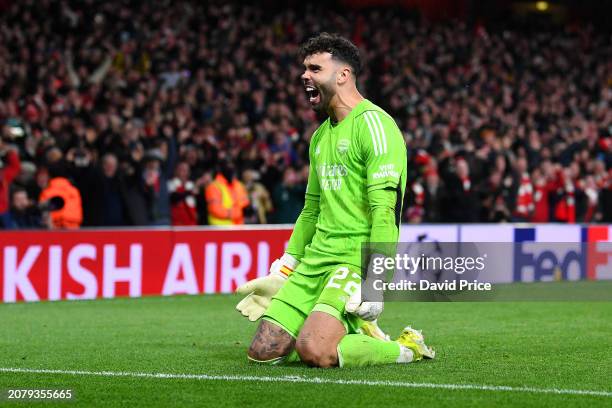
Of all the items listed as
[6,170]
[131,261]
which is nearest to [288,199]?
[131,261]

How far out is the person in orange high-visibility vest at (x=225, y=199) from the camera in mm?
16328

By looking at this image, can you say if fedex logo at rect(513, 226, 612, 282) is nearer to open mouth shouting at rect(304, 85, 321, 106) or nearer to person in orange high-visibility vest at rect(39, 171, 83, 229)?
person in orange high-visibility vest at rect(39, 171, 83, 229)

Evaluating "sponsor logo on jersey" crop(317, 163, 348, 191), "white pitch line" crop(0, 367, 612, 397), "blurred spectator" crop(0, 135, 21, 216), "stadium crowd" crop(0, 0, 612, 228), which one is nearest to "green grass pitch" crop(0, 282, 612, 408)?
"white pitch line" crop(0, 367, 612, 397)

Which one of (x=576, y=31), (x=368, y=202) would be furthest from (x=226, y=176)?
(x=576, y=31)

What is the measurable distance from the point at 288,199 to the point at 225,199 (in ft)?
5.02

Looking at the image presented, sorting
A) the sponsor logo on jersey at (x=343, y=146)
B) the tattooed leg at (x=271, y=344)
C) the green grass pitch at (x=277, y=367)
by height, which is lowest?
the green grass pitch at (x=277, y=367)

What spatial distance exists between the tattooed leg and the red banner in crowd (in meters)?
6.32

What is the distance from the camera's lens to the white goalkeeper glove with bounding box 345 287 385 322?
284 inches

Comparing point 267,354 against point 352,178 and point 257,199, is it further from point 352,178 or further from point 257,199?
point 257,199

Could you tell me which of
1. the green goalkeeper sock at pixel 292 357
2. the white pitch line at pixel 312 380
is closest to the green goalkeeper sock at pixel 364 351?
the green goalkeeper sock at pixel 292 357

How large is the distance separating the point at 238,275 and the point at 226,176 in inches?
85.5

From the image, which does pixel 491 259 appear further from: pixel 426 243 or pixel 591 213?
pixel 591 213

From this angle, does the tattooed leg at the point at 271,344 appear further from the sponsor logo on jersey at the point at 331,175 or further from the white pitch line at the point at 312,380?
the sponsor logo on jersey at the point at 331,175

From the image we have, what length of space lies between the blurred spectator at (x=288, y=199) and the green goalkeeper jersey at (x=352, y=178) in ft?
32.5
